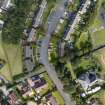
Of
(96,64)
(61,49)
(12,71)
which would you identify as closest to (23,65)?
(12,71)

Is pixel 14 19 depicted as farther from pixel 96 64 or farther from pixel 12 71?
pixel 96 64

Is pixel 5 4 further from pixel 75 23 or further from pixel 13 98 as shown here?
pixel 13 98

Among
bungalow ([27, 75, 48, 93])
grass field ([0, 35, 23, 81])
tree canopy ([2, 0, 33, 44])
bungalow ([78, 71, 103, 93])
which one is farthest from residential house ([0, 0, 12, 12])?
bungalow ([78, 71, 103, 93])

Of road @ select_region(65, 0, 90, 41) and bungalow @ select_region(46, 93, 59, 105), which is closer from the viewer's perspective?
road @ select_region(65, 0, 90, 41)

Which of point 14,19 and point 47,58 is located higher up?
point 14,19

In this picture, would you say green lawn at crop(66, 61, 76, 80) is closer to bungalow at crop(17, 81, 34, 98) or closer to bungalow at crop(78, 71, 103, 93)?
bungalow at crop(78, 71, 103, 93)

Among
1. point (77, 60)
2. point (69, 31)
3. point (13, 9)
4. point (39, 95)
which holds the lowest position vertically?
point (39, 95)

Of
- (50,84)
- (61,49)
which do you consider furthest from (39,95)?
(61,49)
